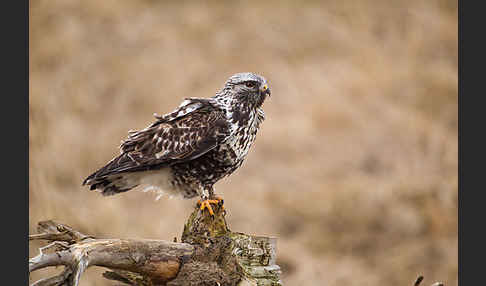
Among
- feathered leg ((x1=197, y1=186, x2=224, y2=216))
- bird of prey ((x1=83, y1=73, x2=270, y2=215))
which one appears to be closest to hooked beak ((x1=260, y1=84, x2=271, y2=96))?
bird of prey ((x1=83, y1=73, x2=270, y2=215))

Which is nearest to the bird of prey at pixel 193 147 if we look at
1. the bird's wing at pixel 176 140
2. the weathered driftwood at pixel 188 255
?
the bird's wing at pixel 176 140

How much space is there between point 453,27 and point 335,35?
2358mm

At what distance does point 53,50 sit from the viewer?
423 inches

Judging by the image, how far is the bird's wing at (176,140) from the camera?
505 cm

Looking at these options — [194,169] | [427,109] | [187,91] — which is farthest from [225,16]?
[194,169]

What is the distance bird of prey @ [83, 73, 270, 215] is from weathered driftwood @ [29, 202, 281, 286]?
0.88ft

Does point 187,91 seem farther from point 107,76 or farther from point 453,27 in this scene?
point 453,27

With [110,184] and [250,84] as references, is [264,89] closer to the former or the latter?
[250,84]

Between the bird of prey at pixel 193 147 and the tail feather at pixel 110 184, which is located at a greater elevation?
the bird of prey at pixel 193 147

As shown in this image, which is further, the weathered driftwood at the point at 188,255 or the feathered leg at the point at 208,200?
the feathered leg at the point at 208,200

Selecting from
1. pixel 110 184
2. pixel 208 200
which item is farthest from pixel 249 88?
pixel 110 184

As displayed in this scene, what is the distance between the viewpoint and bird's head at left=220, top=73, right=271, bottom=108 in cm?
527

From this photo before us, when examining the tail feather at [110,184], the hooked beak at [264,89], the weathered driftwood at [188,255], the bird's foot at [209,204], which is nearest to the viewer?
the weathered driftwood at [188,255]

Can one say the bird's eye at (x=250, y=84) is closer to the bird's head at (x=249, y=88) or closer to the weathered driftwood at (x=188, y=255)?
the bird's head at (x=249, y=88)
